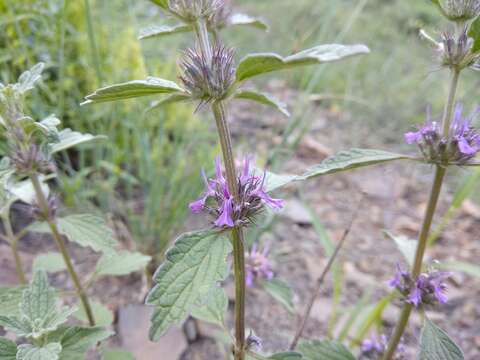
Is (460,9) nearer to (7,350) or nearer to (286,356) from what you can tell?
(286,356)

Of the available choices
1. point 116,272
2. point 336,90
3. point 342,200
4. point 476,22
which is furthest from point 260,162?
point 336,90

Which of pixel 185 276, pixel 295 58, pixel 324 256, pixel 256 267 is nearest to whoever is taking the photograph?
pixel 295 58

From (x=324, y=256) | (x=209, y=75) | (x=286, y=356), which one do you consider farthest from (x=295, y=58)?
(x=324, y=256)

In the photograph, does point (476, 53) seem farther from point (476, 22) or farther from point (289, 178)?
point (289, 178)

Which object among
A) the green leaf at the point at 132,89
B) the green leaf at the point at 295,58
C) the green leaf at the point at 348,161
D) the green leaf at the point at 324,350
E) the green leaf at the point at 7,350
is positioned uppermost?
the green leaf at the point at 295,58

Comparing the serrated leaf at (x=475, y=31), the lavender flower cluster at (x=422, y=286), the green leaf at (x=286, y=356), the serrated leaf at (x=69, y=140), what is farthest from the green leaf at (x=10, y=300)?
the serrated leaf at (x=475, y=31)

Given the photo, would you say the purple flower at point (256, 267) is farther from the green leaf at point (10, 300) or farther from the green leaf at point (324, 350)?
the green leaf at point (10, 300)
